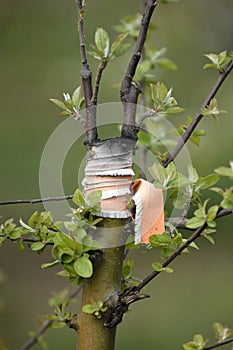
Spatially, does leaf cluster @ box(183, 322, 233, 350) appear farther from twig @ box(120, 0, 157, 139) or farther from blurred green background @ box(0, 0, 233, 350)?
blurred green background @ box(0, 0, 233, 350)

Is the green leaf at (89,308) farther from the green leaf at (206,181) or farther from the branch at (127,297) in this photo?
the green leaf at (206,181)

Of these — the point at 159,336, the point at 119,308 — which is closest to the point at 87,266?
the point at 119,308

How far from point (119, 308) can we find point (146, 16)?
0.91 ft

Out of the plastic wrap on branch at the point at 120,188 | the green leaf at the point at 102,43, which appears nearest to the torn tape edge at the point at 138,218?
the plastic wrap on branch at the point at 120,188

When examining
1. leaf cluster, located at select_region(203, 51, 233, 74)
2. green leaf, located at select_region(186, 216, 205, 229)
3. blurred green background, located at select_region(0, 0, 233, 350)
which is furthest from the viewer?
blurred green background, located at select_region(0, 0, 233, 350)

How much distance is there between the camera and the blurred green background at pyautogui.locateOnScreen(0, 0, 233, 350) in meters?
1.93

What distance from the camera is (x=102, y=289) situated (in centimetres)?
59

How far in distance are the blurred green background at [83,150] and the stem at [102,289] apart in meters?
0.73

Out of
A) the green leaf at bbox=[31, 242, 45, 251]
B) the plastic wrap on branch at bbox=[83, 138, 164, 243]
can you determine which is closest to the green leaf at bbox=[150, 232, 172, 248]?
the plastic wrap on branch at bbox=[83, 138, 164, 243]

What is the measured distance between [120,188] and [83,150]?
2.03 metres

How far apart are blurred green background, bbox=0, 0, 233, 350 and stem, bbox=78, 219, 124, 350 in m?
0.73

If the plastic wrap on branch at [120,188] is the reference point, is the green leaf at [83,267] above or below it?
below

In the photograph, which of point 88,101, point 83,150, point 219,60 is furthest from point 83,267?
point 83,150

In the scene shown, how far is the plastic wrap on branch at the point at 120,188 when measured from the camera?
1.85 feet
